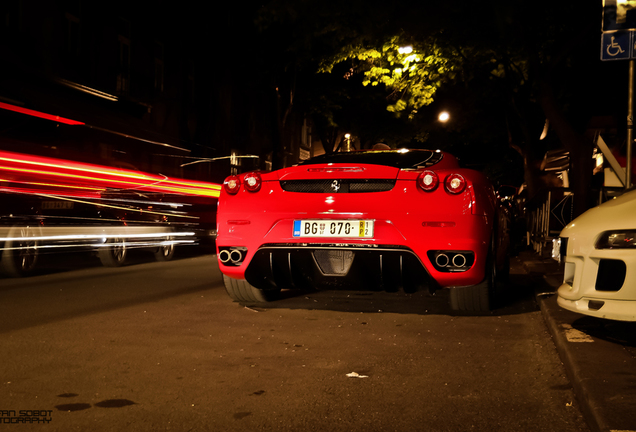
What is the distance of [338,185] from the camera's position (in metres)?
5.46

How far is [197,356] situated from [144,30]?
23.8 meters

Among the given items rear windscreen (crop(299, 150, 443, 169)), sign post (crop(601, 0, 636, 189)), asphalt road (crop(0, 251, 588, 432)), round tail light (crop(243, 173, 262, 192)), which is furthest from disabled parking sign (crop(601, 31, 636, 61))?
round tail light (crop(243, 173, 262, 192))

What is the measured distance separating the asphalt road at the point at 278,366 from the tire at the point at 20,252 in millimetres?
2784

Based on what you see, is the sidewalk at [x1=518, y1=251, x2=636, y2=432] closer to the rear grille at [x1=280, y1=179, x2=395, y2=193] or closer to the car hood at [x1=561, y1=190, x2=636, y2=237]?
the car hood at [x1=561, y1=190, x2=636, y2=237]

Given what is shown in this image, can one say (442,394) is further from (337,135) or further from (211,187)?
(337,135)

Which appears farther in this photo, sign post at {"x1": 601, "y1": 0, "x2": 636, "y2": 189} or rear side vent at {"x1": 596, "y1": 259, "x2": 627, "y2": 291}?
sign post at {"x1": 601, "y1": 0, "x2": 636, "y2": 189}

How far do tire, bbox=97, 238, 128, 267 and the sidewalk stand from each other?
7.47 metres

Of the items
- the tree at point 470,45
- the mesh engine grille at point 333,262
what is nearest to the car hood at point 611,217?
the mesh engine grille at point 333,262

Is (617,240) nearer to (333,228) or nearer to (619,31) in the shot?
(333,228)

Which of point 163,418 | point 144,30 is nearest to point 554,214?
point 163,418

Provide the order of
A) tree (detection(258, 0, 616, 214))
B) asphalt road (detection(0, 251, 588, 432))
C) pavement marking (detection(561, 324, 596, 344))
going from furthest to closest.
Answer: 1. tree (detection(258, 0, 616, 214))
2. pavement marking (detection(561, 324, 596, 344))
3. asphalt road (detection(0, 251, 588, 432))

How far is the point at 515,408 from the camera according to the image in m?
3.31

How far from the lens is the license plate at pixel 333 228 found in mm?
5281

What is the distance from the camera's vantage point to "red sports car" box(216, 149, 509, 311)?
5.21 m
